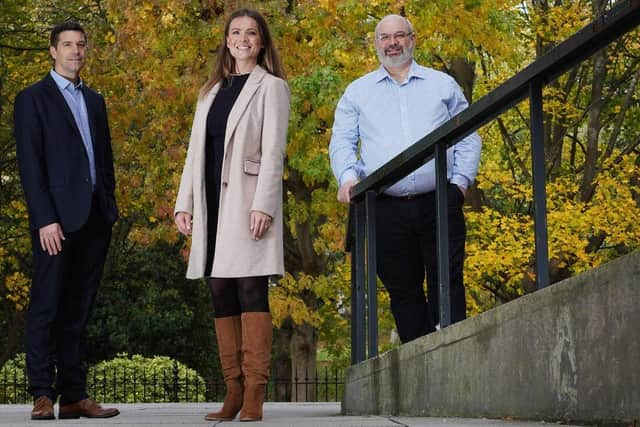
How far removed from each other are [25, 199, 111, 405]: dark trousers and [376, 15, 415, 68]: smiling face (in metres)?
1.76

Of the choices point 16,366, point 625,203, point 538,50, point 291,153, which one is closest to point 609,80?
point 538,50

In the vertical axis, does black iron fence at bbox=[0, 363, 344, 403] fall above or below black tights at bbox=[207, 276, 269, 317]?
above

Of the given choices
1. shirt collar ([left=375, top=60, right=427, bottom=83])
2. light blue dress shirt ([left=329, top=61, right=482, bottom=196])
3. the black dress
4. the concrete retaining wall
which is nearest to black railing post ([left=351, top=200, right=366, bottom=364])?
light blue dress shirt ([left=329, top=61, right=482, bottom=196])

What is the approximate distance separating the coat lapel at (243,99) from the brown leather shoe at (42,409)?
5.12 feet

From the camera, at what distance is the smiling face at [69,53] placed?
627cm

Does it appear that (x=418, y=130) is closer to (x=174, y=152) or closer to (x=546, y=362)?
(x=546, y=362)

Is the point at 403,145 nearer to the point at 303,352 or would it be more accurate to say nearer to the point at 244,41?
the point at 244,41

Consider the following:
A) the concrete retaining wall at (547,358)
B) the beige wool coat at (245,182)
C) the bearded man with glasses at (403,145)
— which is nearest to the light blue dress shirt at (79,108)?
the beige wool coat at (245,182)

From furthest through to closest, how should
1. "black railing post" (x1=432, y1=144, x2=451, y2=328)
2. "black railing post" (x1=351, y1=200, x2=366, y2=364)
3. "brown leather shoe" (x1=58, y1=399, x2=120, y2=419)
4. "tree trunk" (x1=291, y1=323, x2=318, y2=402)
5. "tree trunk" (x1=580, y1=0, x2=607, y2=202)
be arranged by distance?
"tree trunk" (x1=291, y1=323, x2=318, y2=402)
"tree trunk" (x1=580, y1=0, x2=607, y2=202)
"black railing post" (x1=351, y1=200, x2=366, y2=364)
"brown leather shoe" (x1=58, y1=399, x2=120, y2=419)
"black railing post" (x1=432, y1=144, x2=451, y2=328)

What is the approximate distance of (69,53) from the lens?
629 cm

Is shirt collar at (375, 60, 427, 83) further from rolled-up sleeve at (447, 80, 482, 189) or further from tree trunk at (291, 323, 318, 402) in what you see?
tree trunk at (291, 323, 318, 402)

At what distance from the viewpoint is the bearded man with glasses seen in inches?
241

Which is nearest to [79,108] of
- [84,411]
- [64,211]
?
[64,211]

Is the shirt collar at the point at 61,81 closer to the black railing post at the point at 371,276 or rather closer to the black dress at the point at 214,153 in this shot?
the black dress at the point at 214,153
